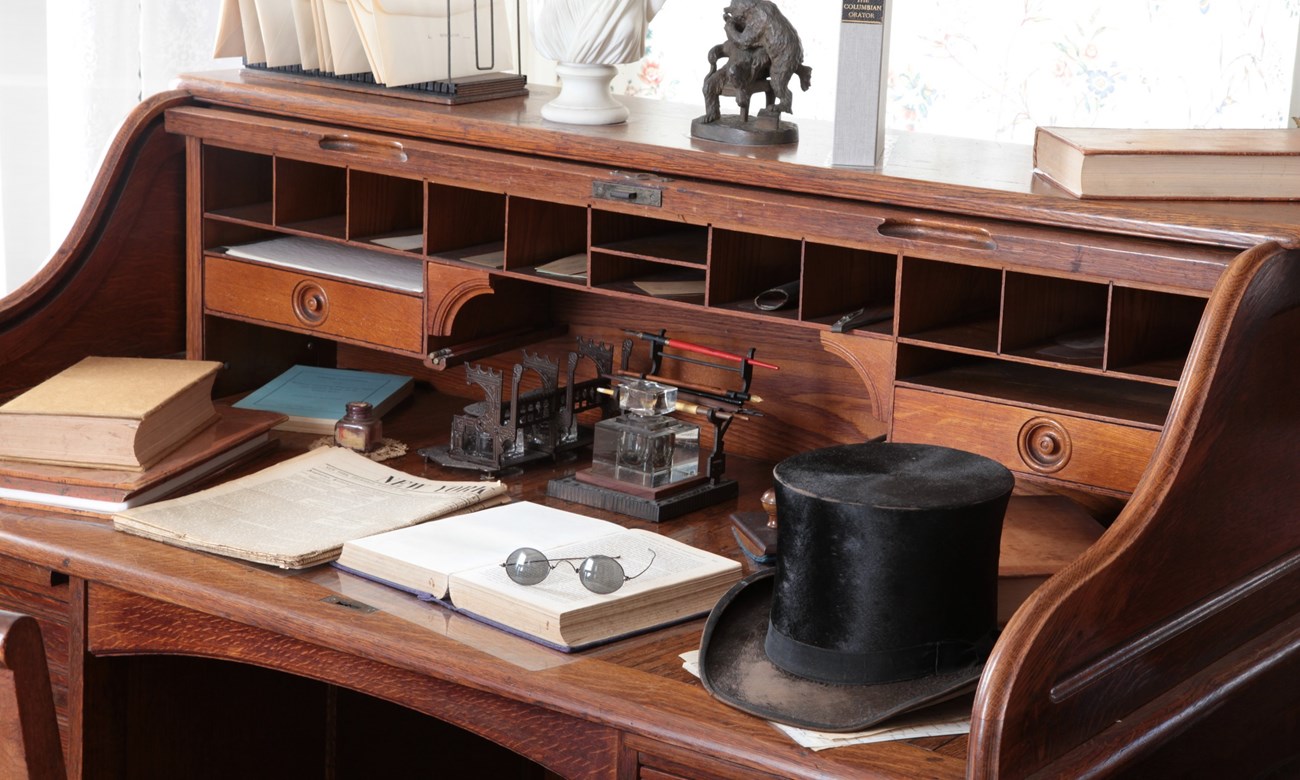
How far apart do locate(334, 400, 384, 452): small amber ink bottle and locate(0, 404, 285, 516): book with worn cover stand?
0.16 meters

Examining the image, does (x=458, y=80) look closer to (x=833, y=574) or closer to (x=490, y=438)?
(x=490, y=438)

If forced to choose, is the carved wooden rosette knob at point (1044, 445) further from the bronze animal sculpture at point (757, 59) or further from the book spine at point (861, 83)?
the bronze animal sculpture at point (757, 59)

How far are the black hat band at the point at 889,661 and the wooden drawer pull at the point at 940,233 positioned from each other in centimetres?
41

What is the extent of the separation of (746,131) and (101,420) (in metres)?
0.84

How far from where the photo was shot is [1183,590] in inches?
54.7

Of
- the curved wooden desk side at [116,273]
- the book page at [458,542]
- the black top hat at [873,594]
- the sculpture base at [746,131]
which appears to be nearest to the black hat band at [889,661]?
the black top hat at [873,594]

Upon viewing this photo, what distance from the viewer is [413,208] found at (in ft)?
7.09

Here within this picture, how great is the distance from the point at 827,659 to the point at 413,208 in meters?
1.02

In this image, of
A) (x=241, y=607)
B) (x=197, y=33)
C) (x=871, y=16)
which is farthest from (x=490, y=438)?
(x=197, y=33)

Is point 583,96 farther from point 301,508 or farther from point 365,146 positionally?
point 301,508

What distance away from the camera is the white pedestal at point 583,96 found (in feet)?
6.37

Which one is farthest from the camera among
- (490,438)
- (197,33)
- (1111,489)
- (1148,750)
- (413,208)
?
(197,33)

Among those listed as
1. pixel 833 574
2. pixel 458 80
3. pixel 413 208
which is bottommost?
pixel 833 574

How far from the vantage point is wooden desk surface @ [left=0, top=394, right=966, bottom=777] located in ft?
4.37
